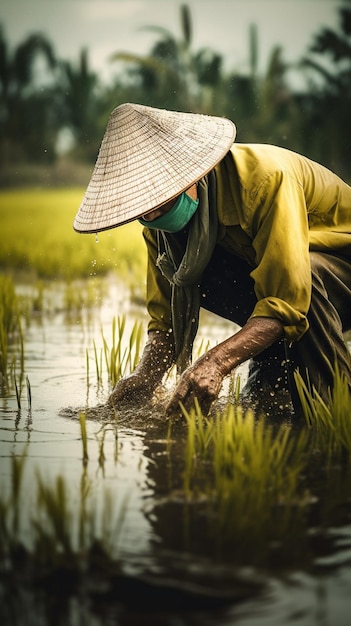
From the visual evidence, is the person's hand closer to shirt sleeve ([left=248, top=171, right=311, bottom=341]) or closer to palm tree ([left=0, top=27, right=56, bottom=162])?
shirt sleeve ([left=248, top=171, right=311, bottom=341])

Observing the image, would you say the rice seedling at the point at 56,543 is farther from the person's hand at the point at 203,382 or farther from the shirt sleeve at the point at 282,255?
the shirt sleeve at the point at 282,255

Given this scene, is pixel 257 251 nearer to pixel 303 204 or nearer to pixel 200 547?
pixel 303 204

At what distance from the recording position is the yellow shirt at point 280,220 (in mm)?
2662

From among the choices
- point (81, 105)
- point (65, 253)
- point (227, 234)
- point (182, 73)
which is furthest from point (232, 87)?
Answer: point (227, 234)

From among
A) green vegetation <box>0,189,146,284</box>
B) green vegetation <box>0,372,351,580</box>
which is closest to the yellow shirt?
green vegetation <box>0,372,351,580</box>

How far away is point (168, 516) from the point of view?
210 cm

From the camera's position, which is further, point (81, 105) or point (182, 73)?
point (81, 105)

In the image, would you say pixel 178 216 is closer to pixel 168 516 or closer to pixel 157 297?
pixel 157 297

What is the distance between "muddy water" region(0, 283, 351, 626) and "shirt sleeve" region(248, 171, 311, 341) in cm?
51

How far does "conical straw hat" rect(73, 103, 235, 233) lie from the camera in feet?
8.57

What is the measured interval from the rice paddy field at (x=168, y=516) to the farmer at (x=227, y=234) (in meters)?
0.18

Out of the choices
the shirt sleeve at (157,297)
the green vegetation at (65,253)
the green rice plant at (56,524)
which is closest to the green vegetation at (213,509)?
the green rice plant at (56,524)

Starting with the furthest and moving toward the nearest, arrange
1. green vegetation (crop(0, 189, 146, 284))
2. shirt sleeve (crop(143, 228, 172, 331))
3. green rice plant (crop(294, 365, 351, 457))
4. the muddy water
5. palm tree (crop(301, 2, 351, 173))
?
palm tree (crop(301, 2, 351, 173)) < green vegetation (crop(0, 189, 146, 284)) < shirt sleeve (crop(143, 228, 172, 331)) < green rice plant (crop(294, 365, 351, 457)) < the muddy water

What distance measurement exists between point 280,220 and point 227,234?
339 mm
